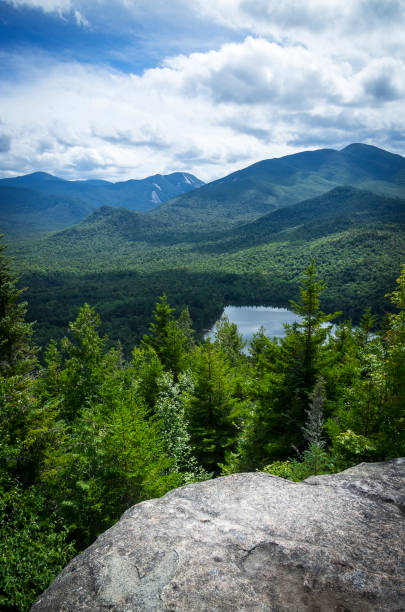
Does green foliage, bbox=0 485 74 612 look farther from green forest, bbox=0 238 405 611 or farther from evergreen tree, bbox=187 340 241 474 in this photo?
evergreen tree, bbox=187 340 241 474

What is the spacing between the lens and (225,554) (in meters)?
6.14

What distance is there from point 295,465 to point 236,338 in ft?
140

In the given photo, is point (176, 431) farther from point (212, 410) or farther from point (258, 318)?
point (258, 318)

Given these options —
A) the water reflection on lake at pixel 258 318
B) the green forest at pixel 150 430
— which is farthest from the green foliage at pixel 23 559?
the water reflection on lake at pixel 258 318

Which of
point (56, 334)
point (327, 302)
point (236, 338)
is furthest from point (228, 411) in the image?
point (327, 302)

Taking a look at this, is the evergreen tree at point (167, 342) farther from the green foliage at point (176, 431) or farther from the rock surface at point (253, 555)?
the rock surface at point (253, 555)

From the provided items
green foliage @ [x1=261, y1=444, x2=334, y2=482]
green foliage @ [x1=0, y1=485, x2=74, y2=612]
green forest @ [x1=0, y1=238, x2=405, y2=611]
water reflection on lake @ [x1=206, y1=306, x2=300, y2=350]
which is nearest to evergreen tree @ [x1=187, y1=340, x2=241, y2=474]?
green forest @ [x1=0, y1=238, x2=405, y2=611]

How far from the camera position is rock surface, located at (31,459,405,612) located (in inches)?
207

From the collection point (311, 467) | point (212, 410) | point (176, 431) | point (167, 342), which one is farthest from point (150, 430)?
point (167, 342)

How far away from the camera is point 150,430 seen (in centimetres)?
1542

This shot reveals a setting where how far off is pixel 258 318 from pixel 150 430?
5821 inches

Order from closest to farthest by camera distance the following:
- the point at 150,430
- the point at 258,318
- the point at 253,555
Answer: the point at 253,555 → the point at 150,430 → the point at 258,318

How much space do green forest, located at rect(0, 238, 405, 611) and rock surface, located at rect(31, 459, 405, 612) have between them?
342 cm

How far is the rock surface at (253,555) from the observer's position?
5246 mm
